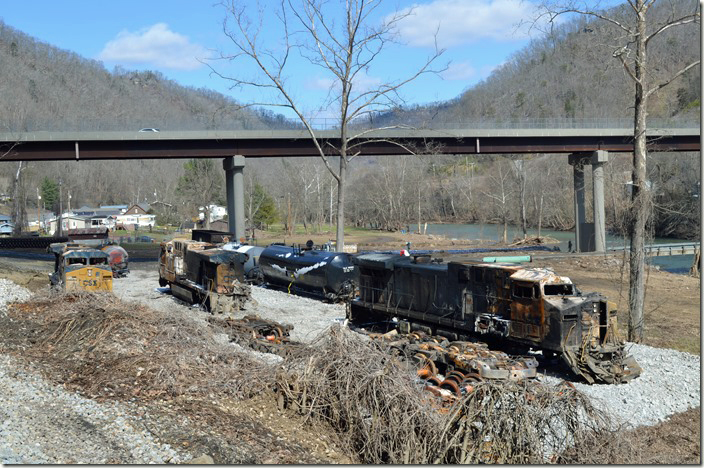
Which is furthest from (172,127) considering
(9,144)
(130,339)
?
(130,339)

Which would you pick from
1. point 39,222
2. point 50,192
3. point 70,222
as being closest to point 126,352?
point 70,222

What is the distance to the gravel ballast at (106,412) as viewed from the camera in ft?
33.9

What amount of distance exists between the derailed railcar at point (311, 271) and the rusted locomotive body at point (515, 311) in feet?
19.9

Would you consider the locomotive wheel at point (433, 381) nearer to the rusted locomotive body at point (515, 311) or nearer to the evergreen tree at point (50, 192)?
the rusted locomotive body at point (515, 311)

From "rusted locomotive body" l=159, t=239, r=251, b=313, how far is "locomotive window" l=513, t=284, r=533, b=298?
1301 cm

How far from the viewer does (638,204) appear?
23.0m

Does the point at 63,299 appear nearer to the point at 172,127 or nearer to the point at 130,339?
the point at 130,339

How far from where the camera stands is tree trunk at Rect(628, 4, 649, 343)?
22750mm

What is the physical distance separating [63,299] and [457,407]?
17.8m

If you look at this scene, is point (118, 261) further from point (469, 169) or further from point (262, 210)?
point (469, 169)

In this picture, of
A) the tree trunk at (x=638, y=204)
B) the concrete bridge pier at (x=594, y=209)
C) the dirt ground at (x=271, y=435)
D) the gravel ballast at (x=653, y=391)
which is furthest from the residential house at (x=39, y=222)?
the gravel ballast at (x=653, y=391)

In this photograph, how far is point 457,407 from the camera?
11039mm

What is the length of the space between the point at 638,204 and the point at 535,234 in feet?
220

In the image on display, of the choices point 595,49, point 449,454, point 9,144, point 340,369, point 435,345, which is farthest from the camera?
point 9,144
